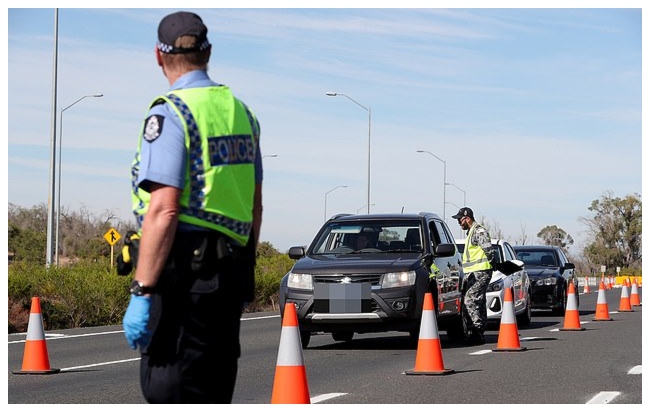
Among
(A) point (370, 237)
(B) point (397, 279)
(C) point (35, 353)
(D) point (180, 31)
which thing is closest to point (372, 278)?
(B) point (397, 279)

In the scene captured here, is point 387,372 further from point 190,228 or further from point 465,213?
point 190,228

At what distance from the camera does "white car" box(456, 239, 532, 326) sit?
20516mm

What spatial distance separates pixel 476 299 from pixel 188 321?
12714mm

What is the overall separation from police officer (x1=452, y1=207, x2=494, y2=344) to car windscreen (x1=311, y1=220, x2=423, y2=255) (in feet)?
3.51

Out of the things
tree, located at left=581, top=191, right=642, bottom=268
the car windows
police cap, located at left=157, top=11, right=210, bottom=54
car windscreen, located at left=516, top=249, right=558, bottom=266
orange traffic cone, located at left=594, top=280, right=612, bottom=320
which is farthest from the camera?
tree, located at left=581, top=191, right=642, bottom=268

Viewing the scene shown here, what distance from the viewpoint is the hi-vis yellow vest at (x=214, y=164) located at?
16.0ft

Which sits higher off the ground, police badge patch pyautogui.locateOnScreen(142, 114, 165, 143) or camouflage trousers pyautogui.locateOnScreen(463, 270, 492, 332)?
police badge patch pyautogui.locateOnScreen(142, 114, 165, 143)

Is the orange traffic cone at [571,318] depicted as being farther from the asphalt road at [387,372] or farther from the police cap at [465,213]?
the police cap at [465,213]

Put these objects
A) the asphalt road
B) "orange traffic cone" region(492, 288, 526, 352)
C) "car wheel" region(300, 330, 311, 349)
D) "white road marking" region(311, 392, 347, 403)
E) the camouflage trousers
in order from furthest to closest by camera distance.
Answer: the camouflage trousers < "car wheel" region(300, 330, 311, 349) < "orange traffic cone" region(492, 288, 526, 352) < the asphalt road < "white road marking" region(311, 392, 347, 403)

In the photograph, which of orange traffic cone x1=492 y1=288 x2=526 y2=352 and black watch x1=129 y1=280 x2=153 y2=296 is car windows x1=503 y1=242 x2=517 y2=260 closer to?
orange traffic cone x1=492 y1=288 x2=526 y2=352

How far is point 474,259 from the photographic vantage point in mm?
17500

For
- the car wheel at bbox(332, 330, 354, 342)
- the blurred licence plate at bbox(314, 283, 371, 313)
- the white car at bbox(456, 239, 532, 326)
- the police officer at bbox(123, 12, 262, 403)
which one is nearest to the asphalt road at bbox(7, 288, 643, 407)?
the car wheel at bbox(332, 330, 354, 342)

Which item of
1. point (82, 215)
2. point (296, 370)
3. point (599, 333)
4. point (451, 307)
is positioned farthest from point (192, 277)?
point (82, 215)

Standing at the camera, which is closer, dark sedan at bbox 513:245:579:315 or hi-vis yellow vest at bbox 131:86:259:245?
hi-vis yellow vest at bbox 131:86:259:245
